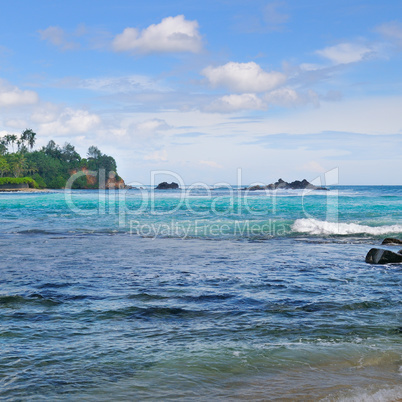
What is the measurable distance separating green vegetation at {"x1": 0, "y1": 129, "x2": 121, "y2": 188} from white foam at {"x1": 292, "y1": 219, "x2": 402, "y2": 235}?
11180 cm

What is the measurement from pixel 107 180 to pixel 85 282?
15912 centimetres

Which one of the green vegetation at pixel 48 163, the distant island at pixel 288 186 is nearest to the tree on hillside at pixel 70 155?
the green vegetation at pixel 48 163

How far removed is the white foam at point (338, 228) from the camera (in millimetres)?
22656

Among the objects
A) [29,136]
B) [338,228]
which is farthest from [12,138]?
[338,228]

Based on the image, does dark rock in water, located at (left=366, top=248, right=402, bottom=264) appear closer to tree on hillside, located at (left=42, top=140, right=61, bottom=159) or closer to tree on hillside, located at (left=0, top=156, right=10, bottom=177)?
tree on hillside, located at (left=0, top=156, right=10, bottom=177)

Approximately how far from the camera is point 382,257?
12.9m

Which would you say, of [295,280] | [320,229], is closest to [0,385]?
[295,280]

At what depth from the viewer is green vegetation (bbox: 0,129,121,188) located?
130375mm

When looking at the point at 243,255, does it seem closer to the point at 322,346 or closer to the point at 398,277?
the point at 398,277

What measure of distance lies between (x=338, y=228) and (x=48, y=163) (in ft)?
467

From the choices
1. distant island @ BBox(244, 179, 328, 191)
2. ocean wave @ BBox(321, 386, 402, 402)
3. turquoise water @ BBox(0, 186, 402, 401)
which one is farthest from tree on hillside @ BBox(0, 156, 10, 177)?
ocean wave @ BBox(321, 386, 402, 402)

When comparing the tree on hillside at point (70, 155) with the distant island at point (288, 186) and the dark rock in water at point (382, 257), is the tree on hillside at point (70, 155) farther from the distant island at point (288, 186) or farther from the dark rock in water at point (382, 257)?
the dark rock in water at point (382, 257)
